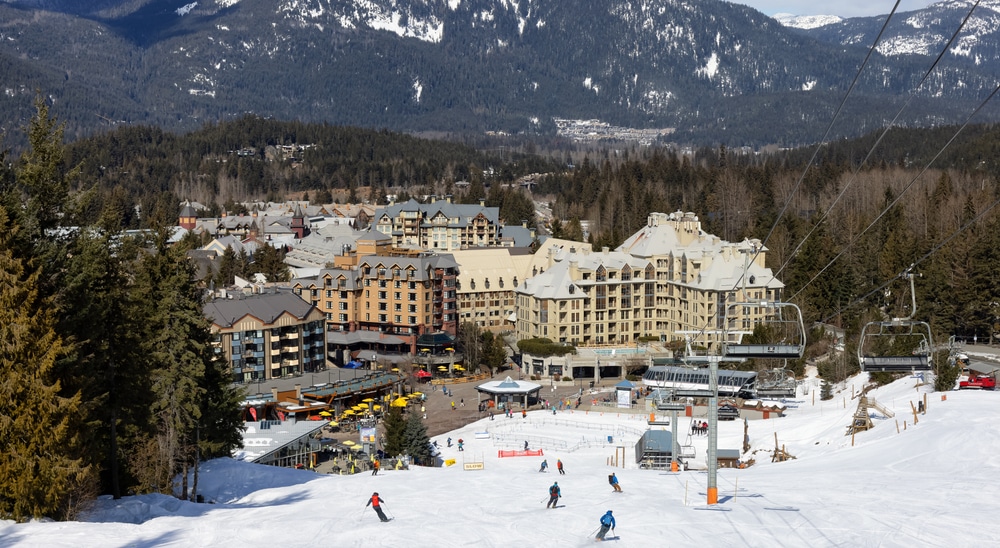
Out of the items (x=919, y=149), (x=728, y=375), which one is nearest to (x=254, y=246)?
(x=728, y=375)

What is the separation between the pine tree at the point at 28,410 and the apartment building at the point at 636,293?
5442 cm

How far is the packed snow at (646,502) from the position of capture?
24453 mm

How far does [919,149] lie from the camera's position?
180 meters

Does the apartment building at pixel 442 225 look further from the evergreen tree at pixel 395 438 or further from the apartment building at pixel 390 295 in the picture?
the evergreen tree at pixel 395 438

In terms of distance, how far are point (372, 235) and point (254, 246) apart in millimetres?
32866

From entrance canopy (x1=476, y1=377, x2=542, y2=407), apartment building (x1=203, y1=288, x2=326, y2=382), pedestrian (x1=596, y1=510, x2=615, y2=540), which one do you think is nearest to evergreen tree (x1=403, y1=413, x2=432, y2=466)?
entrance canopy (x1=476, y1=377, x2=542, y2=407)

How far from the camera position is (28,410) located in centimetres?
2273

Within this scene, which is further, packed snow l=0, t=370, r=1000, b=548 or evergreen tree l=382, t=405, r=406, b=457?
evergreen tree l=382, t=405, r=406, b=457

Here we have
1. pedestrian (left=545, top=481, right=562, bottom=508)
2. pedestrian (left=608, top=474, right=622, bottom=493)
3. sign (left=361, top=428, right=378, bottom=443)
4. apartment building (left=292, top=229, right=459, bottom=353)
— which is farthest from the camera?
apartment building (left=292, top=229, right=459, bottom=353)

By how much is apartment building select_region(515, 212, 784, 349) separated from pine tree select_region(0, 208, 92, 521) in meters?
54.4

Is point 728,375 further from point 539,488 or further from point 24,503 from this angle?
point 24,503

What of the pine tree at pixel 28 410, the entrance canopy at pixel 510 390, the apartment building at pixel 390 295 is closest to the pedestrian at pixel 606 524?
the pine tree at pixel 28 410

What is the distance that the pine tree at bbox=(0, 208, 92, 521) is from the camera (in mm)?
22734

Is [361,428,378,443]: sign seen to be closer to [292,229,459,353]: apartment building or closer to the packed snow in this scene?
the packed snow
